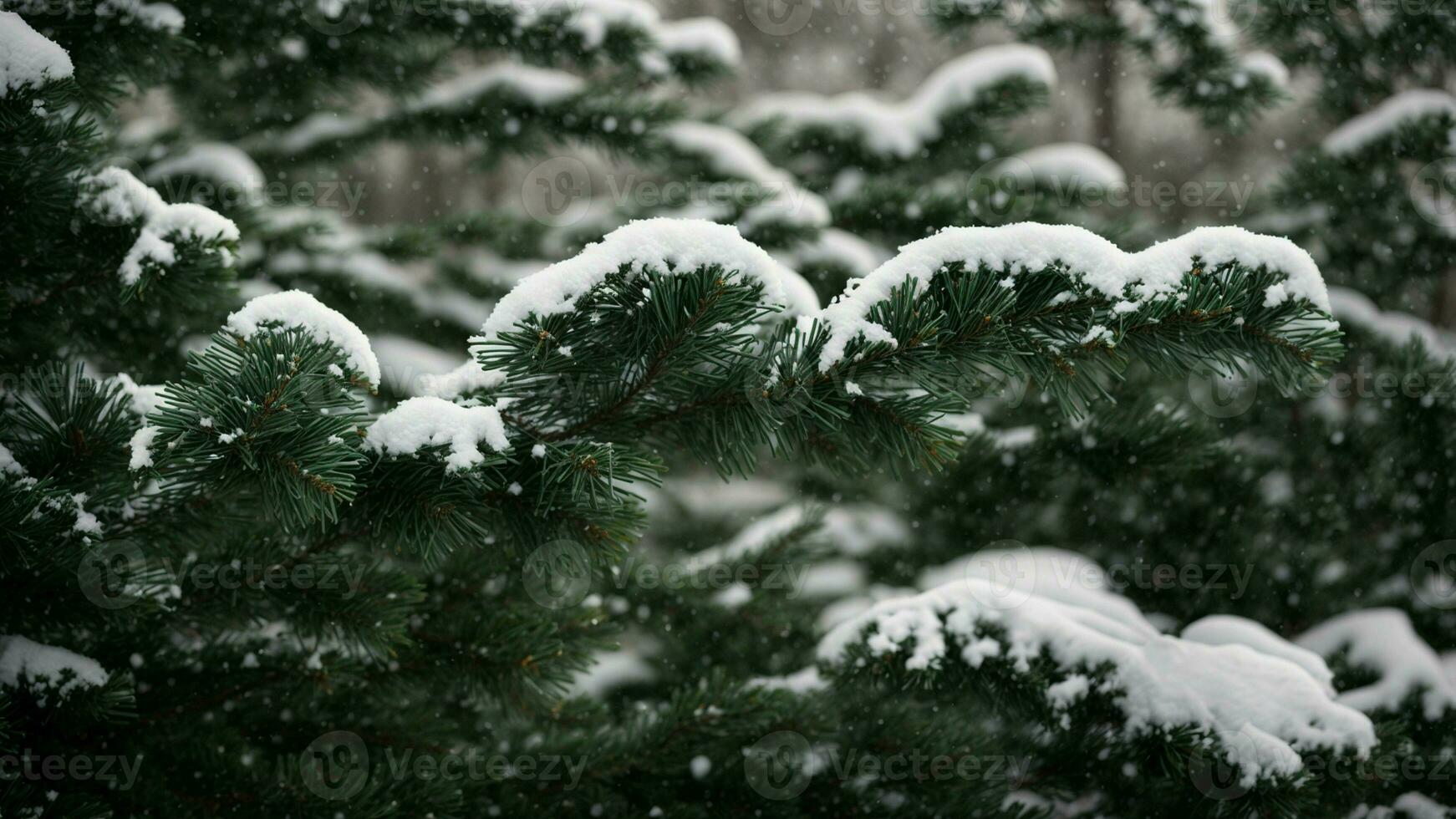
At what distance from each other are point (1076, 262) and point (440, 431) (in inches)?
27.9

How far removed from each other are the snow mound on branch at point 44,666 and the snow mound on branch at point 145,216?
0.52m

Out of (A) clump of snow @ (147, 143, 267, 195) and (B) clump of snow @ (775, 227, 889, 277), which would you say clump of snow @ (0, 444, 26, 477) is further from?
(B) clump of snow @ (775, 227, 889, 277)

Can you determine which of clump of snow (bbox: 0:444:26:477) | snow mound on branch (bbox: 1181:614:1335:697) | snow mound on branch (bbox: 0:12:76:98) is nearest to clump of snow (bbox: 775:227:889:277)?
snow mound on branch (bbox: 1181:614:1335:697)

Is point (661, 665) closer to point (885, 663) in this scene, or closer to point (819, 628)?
point (819, 628)

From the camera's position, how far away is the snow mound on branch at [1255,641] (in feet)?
5.44

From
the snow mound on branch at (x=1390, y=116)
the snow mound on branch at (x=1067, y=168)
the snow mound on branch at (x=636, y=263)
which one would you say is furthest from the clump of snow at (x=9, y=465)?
the snow mound on branch at (x=1390, y=116)

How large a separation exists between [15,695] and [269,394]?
658mm

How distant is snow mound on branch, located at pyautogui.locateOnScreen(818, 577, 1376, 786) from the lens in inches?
55.4

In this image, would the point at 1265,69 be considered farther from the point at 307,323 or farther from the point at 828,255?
the point at 307,323

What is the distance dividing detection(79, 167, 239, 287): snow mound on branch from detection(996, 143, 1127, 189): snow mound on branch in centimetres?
216

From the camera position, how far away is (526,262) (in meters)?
3.05

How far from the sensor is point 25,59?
115cm

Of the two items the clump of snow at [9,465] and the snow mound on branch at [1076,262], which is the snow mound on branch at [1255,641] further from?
the clump of snow at [9,465]

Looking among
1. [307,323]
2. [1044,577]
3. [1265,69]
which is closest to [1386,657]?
[1044,577]
